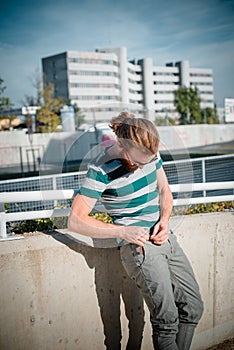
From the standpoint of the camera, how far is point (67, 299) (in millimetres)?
2523

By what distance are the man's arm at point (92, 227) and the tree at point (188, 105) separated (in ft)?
195

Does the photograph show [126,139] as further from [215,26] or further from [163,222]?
[215,26]

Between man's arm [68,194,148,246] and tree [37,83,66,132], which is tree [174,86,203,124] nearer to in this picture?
tree [37,83,66,132]

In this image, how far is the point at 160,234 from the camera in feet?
7.77

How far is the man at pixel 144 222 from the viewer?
88.4 inches

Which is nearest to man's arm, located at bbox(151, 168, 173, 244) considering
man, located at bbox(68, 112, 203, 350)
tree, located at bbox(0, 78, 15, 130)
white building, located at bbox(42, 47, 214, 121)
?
man, located at bbox(68, 112, 203, 350)

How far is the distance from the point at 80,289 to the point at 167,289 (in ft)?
1.77

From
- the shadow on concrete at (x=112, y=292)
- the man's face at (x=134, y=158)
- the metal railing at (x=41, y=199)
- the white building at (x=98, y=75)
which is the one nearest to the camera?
the man's face at (x=134, y=158)

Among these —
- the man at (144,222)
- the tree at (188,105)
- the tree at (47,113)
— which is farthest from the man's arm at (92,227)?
the tree at (188,105)

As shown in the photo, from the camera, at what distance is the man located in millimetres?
2244

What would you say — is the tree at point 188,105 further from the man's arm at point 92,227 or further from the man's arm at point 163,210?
the man's arm at point 92,227

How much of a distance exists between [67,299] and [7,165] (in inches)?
979

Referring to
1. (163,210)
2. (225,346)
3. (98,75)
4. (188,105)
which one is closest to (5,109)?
(225,346)

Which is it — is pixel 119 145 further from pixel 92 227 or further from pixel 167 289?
pixel 167 289
